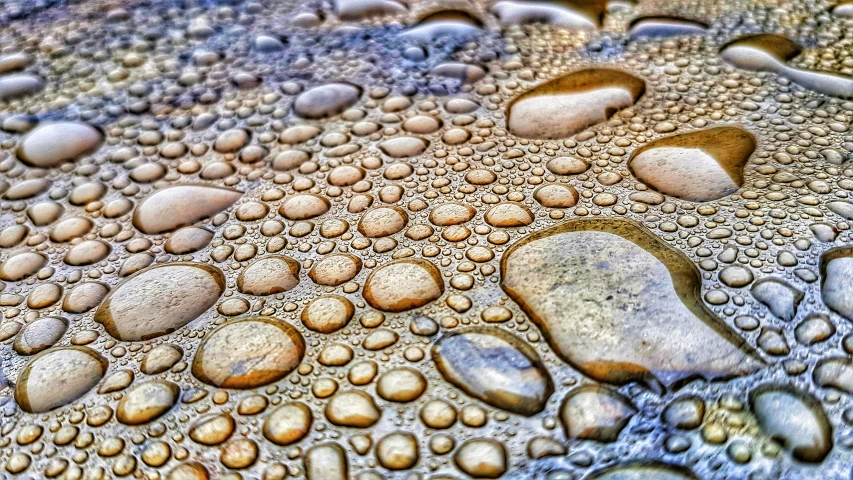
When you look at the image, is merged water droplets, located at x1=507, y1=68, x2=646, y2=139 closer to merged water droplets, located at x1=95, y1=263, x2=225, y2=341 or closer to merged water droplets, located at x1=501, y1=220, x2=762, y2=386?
merged water droplets, located at x1=501, y1=220, x2=762, y2=386

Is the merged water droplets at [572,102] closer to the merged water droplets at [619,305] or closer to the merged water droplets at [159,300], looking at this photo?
the merged water droplets at [619,305]

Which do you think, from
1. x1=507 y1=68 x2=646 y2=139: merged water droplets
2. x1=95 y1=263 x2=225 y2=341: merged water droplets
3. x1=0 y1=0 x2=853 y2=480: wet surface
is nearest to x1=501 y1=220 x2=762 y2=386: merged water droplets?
x1=0 y1=0 x2=853 y2=480: wet surface

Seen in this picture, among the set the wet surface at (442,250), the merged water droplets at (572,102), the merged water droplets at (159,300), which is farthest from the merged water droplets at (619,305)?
the merged water droplets at (159,300)

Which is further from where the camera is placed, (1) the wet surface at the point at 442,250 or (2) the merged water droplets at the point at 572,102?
(2) the merged water droplets at the point at 572,102

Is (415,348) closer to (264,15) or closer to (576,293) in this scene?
(576,293)

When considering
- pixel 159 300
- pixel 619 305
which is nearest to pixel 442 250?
pixel 619 305

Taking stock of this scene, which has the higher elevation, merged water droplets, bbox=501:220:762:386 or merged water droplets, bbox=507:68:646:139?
merged water droplets, bbox=507:68:646:139

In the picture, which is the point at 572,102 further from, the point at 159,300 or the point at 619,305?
the point at 159,300

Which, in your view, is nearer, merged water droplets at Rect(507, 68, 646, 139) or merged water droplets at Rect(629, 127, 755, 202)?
merged water droplets at Rect(629, 127, 755, 202)
